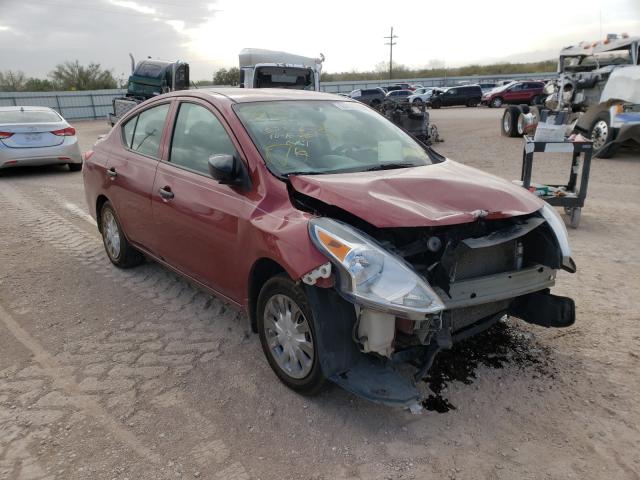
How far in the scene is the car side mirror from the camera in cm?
317

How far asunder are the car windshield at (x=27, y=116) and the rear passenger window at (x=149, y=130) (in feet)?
24.5

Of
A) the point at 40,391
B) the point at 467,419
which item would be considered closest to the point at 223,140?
the point at 40,391

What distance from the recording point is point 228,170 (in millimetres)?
3174

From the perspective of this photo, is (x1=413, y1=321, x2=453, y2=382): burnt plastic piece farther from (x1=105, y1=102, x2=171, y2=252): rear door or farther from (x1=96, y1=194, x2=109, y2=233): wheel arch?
(x1=96, y1=194, x2=109, y2=233): wheel arch

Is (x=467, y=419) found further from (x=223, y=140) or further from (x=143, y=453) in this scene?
(x=223, y=140)

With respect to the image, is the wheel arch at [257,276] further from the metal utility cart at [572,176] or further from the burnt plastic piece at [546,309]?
the metal utility cart at [572,176]

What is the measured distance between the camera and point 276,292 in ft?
9.80

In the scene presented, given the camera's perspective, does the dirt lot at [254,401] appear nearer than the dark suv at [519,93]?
Yes

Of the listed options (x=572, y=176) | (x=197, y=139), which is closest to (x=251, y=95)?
(x=197, y=139)

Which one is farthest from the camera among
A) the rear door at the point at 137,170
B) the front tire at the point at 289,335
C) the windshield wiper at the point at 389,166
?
the rear door at the point at 137,170

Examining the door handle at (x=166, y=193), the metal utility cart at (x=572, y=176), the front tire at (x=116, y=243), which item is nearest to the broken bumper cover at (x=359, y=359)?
the door handle at (x=166, y=193)

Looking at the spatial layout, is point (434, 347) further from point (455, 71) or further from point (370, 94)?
point (455, 71)

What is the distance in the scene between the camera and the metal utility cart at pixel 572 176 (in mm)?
6246

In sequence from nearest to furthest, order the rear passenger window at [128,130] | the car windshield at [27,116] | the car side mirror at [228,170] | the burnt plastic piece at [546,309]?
the car side mirror at [228,170]
the burnt plastic piece at [546,309]
the rear passenger window at [128,130]
the car windshield at [27,116]
